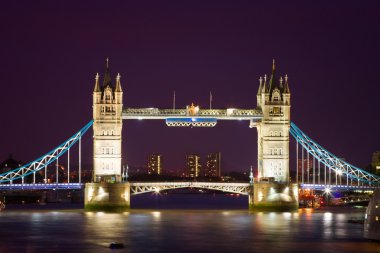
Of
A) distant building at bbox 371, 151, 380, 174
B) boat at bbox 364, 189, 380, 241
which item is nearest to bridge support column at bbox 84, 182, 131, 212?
boat at bbox 364, 189, 380, 241

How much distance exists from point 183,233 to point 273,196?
1172 inches

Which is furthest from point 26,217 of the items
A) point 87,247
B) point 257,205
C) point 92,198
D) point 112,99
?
point 87,247

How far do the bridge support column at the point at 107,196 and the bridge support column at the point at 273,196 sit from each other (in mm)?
12714

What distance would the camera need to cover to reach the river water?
75188mm

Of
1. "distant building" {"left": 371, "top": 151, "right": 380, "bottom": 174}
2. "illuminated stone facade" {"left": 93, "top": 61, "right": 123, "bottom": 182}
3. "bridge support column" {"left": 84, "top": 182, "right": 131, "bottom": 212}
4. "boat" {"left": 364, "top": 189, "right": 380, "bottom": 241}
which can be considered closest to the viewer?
"boat" {"left": 364, "top": 189, "right": 380, "bottom": 241}

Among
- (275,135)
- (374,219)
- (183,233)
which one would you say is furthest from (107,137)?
(374,219)

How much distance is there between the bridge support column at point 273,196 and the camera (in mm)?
116125

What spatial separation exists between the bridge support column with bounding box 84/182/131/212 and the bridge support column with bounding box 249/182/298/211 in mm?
12714

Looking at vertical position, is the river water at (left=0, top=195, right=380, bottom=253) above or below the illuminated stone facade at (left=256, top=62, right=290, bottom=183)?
below

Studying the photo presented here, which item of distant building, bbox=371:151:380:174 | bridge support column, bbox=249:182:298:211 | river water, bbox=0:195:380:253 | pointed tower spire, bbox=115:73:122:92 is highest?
pointed tower spire, bbox=115:73:122:92

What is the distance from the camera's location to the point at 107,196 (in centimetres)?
→ 11456

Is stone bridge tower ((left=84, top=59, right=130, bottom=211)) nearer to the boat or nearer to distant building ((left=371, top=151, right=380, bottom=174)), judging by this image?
the boat

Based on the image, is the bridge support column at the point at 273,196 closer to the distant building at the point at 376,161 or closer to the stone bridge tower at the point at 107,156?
the stone bridge tower at the point at 107,156

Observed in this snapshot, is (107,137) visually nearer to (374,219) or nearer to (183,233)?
(183,233)
